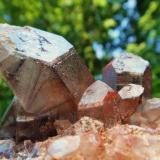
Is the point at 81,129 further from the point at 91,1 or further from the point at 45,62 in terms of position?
the point at 91,1

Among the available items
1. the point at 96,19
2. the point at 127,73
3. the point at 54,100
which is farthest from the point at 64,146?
the point at 96,19

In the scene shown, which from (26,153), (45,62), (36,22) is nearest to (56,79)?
(45,62)

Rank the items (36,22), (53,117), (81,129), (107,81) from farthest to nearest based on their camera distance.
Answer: (36,22) → (107,81) → (53,117) → (81,129)

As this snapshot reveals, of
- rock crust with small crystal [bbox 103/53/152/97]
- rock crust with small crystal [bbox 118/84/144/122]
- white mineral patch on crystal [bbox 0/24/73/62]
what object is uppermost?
white mineral patch on crystal [bbox 0/24/73/62]

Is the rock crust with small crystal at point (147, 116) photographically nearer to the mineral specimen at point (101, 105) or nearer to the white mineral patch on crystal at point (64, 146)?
the mineral specimen at point (101, 105)

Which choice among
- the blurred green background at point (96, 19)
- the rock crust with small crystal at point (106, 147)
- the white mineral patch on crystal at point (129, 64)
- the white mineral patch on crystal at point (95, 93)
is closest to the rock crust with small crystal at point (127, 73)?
the white mineral patch on crystal at point (129, 64)

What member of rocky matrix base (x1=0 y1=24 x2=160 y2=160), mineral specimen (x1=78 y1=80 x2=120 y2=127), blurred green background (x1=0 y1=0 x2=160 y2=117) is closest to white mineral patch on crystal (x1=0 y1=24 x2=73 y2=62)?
rocky matrix base (x1=0 y1=24 x2=160 y2=160)

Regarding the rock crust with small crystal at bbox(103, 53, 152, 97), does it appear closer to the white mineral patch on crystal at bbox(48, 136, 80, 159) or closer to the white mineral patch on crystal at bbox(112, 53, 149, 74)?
the white mineral patch on crystal at bbox(112, 53, 149, 74)

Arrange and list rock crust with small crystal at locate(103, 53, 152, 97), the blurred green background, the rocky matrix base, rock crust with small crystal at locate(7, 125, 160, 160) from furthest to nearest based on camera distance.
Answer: the blurred green background, rock crust with small crystal at locate(103, 53, 152, 97), the rocky matrix base, rock crust with small crystal at locate(7, 125, 160, 160)
